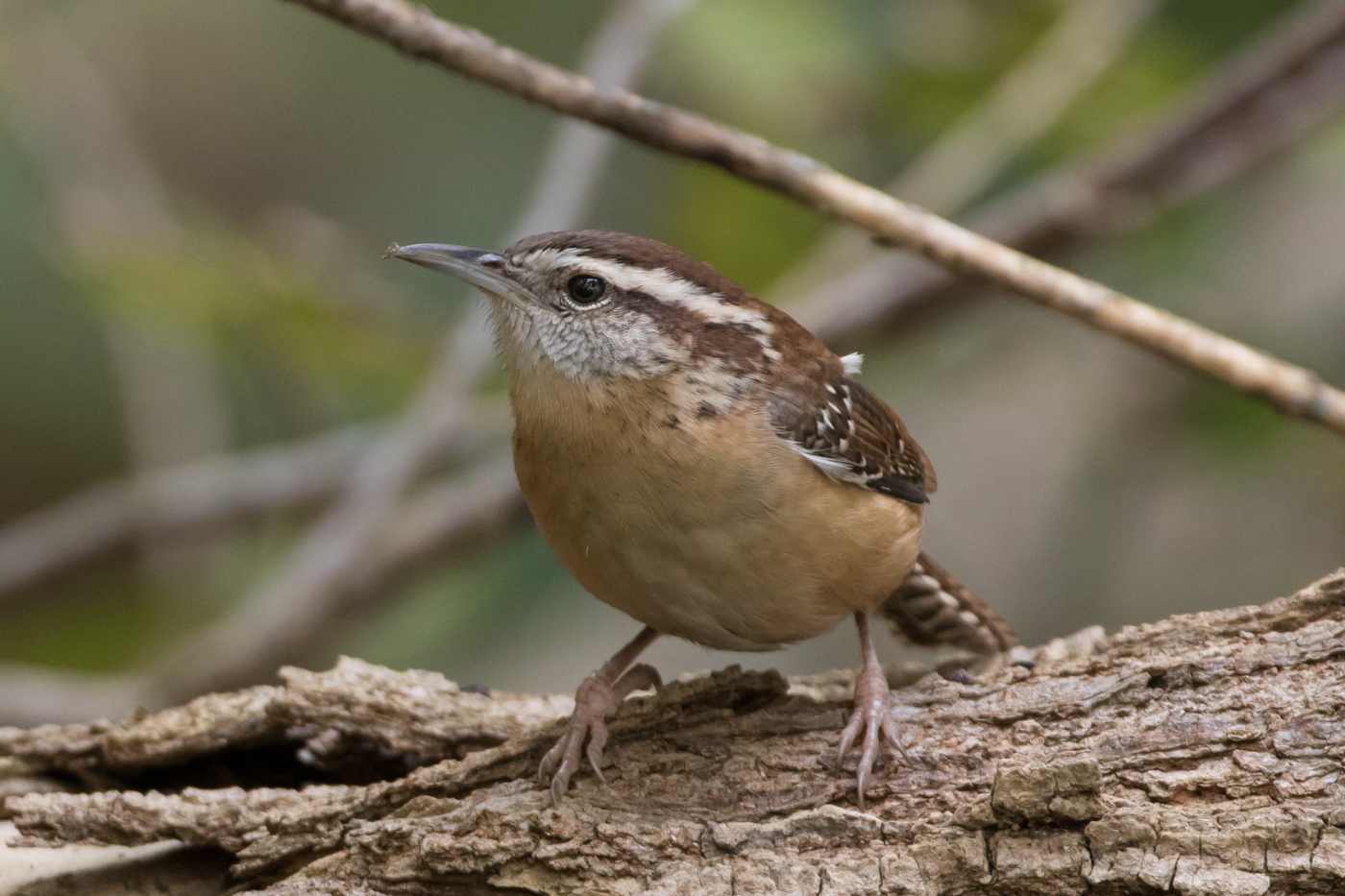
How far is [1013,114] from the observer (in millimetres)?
5285

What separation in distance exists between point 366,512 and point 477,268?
2409mm

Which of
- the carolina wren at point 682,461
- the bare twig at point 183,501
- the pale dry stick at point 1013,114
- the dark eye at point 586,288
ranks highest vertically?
the pale dry stick at point 1013,114

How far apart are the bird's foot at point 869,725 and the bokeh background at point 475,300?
2.55 metres

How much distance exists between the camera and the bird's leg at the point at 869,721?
106 inches

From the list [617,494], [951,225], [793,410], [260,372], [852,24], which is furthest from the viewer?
[260,372]

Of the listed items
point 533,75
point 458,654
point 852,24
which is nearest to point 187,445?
point 458,654

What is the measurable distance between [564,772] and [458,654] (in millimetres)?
3670

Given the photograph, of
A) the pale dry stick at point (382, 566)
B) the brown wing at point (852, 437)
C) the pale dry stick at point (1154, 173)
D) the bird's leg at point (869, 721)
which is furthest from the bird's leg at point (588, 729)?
the pale dry stick at point (1154, 173)

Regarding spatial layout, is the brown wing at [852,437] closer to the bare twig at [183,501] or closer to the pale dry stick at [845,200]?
the pale dry stick at [845,200]

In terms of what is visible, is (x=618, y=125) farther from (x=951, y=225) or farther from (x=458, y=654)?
(x=458, y=654)

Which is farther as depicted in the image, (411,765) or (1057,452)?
(1057,452)

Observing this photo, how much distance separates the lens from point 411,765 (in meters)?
3.25

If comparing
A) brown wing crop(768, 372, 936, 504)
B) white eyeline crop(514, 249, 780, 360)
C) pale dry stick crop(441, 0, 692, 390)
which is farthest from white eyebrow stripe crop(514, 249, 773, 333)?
pale dry stick crop(441, 0, 692, 390)

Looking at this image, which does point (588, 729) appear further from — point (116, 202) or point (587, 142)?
point (116, 202)
